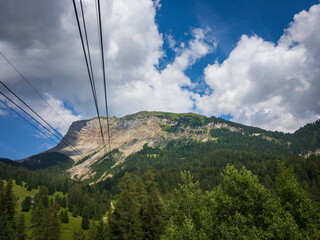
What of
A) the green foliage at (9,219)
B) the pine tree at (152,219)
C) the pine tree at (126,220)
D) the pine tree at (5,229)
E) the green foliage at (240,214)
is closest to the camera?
the green foliage at (240,214)

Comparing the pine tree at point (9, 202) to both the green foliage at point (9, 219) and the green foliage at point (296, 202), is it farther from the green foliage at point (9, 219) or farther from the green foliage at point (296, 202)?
the green foliage at point (296, 202)

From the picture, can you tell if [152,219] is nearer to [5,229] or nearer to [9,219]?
[5,229]

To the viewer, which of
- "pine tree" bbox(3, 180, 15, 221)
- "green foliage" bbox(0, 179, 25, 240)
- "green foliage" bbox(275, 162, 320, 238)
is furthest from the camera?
"pine tree" bbox(3, 180, 15, 221)

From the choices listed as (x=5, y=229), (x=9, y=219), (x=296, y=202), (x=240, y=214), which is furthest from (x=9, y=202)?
(x=296, y=202)

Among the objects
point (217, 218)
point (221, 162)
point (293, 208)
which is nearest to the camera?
point (217, 218)

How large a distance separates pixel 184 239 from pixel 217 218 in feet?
13.9

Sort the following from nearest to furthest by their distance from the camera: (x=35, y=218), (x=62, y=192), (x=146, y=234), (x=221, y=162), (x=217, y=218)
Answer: (x=217, y=218) → (x=146, y=234) → (x=35, y=218) → (x=62, y=192) → (x=221, y=162)

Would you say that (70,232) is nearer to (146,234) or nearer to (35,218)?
(35,218)

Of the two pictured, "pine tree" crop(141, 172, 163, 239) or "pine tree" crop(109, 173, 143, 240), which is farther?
"pine tree" crop(141, 172, 163, 239)

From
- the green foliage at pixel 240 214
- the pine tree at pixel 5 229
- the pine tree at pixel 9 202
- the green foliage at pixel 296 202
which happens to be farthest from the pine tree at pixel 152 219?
the pine tree at pixel 9 202

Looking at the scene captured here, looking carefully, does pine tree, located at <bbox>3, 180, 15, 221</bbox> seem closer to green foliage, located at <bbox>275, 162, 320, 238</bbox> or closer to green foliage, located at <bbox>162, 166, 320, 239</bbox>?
green foliage, located at <bbox>162, 166, 320, 239</bbox>

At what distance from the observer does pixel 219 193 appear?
59.6 ft

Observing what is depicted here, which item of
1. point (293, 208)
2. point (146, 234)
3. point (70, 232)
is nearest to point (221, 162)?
point (70, 232)

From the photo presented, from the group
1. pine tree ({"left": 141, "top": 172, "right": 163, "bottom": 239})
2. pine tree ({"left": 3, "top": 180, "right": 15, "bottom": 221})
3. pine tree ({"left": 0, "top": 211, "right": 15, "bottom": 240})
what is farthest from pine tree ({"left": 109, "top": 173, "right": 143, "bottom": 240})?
pine tree ({"left": 3, "top": 180, "right": 15, "bottom": 221})
